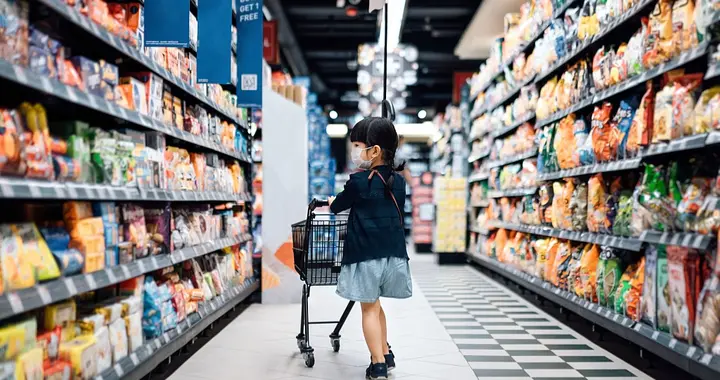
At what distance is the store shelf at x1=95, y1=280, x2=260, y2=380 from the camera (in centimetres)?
291

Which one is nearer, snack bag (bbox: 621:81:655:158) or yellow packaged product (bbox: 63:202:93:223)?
yellow packaged product (bbox: 63:202:93:223)

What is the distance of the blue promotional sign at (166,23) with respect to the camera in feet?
11.0

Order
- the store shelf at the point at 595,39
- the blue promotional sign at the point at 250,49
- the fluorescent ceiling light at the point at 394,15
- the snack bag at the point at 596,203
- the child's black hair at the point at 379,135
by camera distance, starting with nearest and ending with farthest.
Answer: the child's black hair at the point at 379,135 → the store shelf at the point at 595,39 → the snack bag at the point at 596,203 → the blue promotional sign at the point at 250,49 → the fluorescent ceiling light at the point at 394,15

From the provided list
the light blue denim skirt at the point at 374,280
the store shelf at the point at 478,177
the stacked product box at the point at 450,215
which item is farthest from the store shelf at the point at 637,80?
the stacked product box at the point at 450,215

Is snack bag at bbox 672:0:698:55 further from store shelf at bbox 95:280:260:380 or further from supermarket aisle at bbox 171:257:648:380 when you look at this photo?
store shelf at bbox 95:280:260:380

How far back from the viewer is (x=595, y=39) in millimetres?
4645

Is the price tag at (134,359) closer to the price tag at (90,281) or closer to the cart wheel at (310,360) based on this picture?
the price tag at (90,281)

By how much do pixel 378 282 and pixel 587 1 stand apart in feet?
9.40

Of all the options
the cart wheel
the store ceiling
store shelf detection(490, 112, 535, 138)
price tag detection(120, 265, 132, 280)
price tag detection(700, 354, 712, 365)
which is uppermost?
the store ceiling

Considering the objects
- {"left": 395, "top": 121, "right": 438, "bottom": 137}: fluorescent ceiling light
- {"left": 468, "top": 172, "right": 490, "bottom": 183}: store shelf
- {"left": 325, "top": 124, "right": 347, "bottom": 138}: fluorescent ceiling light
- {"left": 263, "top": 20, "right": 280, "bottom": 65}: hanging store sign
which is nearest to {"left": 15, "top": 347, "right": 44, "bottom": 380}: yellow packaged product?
{"left": 468, "top": 172, "right": 490, "bottom": 183}: store shelf

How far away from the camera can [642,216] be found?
3.64 meters

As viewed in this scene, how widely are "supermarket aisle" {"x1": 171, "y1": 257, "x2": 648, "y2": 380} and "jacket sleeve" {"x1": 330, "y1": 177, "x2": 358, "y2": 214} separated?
0.93 meters

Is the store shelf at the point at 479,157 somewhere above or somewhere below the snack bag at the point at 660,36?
below

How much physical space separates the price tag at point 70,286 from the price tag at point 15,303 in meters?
0.31
